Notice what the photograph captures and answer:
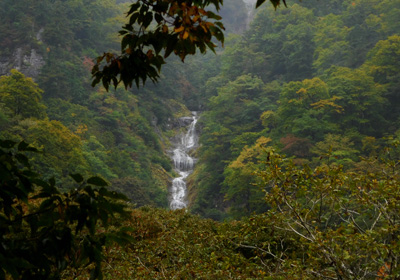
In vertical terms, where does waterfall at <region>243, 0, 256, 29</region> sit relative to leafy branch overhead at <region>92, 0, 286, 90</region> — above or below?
above

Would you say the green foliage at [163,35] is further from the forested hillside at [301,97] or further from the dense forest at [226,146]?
the forested hillside at [301,97]

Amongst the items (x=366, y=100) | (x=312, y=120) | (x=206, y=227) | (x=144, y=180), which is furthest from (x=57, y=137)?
(x=366, y=100)

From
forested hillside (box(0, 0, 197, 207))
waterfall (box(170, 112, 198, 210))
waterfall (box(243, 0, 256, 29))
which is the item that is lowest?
waterfall (box(170, 112, 198, 210))

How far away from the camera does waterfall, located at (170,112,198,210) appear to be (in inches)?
951

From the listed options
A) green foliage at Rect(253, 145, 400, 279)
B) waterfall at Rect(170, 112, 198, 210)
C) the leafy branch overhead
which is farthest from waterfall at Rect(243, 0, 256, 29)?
the leafy branch overhead

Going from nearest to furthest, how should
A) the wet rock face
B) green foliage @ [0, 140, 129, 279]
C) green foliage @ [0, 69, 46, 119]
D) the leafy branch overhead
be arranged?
green foliage @ [0, 140, 129, 279] < the leafy branch overhead < green foliage @ [0, 69, 46, 119] < the wet rock face

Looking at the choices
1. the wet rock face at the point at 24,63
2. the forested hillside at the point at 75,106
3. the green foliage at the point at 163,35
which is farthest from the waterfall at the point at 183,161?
the green foliage at the point at 163,35

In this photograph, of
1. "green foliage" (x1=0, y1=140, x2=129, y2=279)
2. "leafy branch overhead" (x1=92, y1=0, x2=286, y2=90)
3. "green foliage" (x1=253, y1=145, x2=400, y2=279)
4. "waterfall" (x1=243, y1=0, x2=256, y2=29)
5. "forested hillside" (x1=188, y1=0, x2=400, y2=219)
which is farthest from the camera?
"waterfall" (x1=243, y1=0, x2=256, y2=29)

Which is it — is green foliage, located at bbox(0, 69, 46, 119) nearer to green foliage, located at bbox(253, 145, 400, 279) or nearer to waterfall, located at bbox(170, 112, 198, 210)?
waterfall, located at bbox(170, 112, 198, 210)

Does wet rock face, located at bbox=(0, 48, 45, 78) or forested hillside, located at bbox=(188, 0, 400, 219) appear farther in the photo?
wet rock face, located at bbox=(0, 48, 45, 78)

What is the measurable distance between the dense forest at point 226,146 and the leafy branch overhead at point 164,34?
18 mm

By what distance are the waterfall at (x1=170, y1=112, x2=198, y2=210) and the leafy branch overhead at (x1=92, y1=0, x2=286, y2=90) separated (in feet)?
69.5

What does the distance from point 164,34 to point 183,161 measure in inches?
1114

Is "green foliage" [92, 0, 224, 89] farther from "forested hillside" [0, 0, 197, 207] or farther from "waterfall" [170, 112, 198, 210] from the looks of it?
"waterfall" [170, 112, 198, 210]
